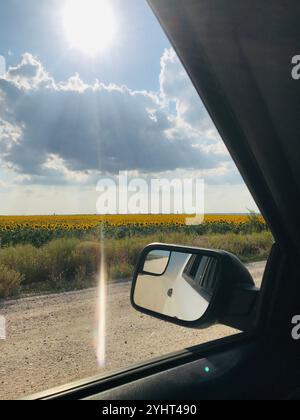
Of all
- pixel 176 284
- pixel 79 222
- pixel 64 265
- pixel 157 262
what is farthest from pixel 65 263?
pixel 79 222

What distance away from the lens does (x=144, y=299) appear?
1.87 m

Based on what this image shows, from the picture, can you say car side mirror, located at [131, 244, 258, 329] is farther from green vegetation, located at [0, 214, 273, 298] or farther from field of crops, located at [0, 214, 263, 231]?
field of crops, located at [0, 214, 263, 231]

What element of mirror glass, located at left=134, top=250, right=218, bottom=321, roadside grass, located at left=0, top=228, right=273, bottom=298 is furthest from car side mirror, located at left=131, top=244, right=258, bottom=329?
roadside grass, located at left=0, top=228, right=273, bottom=298

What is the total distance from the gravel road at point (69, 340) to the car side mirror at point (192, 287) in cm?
143

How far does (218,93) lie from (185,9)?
271 millimetres

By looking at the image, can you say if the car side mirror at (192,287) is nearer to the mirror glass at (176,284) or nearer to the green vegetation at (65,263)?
the mirror glass at (176,284)

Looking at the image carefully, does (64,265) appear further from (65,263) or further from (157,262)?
(157,262)

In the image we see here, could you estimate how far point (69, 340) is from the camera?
17.0 ft

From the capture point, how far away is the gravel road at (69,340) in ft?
12.7

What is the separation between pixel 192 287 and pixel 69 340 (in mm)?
3546

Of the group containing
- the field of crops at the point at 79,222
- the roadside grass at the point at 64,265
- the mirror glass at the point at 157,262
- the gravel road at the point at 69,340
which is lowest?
the gravel road at the point at 69,340

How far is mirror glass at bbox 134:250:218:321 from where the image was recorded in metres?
1.75

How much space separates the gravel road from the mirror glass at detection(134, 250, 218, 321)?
4.60 feet

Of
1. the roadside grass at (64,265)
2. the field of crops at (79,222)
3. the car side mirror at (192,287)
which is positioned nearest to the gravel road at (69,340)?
the roadside grass at (64,265)
